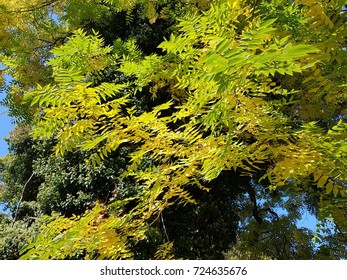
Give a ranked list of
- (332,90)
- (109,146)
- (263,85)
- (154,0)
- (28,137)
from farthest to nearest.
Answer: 1. (28,137)
2. (154,0)
3. (109,146)
4. (263,85)
5. (332,90)

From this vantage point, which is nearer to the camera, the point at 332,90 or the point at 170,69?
the point at 332,90

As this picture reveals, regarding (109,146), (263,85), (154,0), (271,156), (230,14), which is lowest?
(271,156)

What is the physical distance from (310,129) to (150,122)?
0.96m

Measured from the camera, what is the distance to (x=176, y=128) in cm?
523

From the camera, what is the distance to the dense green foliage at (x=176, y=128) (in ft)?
5.42

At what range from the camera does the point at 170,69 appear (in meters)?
2.44

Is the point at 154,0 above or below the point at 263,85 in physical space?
above

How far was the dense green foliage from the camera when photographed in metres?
1.65

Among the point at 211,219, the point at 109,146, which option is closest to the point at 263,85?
the point at 109,146

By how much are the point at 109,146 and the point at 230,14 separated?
3.35 ft

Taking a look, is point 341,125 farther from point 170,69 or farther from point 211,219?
point 211,219

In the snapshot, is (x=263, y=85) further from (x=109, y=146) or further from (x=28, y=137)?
(x=28, y=137)

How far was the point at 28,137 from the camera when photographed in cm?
722


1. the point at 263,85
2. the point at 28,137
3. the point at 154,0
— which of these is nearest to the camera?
the point at 263,85
